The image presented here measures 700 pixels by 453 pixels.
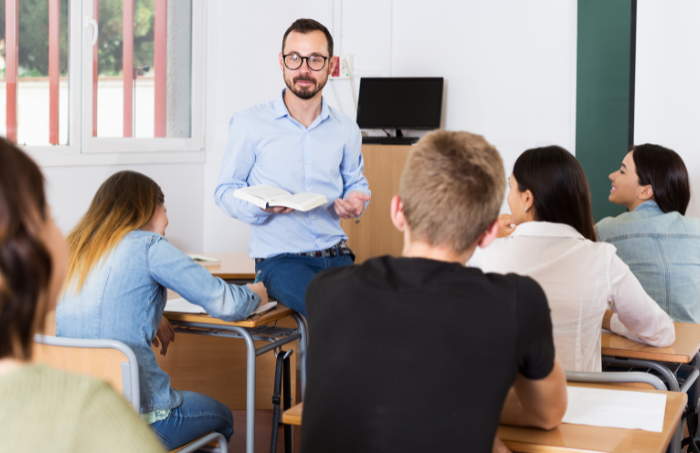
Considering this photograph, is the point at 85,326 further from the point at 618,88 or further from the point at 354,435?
the point at 618,88

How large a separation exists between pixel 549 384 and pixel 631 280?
2.62ft

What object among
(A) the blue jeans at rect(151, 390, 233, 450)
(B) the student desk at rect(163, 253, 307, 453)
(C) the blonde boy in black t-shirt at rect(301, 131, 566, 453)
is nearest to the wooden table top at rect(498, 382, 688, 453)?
(C) the blonde boy in black t-shirt at rect(301, 131, 566, 453)

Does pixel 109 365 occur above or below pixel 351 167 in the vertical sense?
below

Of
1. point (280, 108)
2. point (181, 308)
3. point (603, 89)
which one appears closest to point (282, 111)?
point (280, 108)

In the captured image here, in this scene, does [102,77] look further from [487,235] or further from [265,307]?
[487,235]

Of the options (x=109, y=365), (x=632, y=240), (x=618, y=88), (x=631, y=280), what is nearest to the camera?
(x=109, y=365)

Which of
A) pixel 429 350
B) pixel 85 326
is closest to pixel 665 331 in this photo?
pixel 429 350

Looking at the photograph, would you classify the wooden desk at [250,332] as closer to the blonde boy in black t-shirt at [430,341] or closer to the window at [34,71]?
the blonde boy in black t-shirt at [430,341]

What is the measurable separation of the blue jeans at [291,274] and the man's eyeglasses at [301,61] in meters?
0.75

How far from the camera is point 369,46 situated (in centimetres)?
480

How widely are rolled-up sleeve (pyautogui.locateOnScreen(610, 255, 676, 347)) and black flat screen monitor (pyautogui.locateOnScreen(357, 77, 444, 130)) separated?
275cm

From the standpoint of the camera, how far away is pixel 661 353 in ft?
5.99

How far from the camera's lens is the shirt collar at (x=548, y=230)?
1.79 metres

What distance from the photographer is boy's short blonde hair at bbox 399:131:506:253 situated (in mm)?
1065
